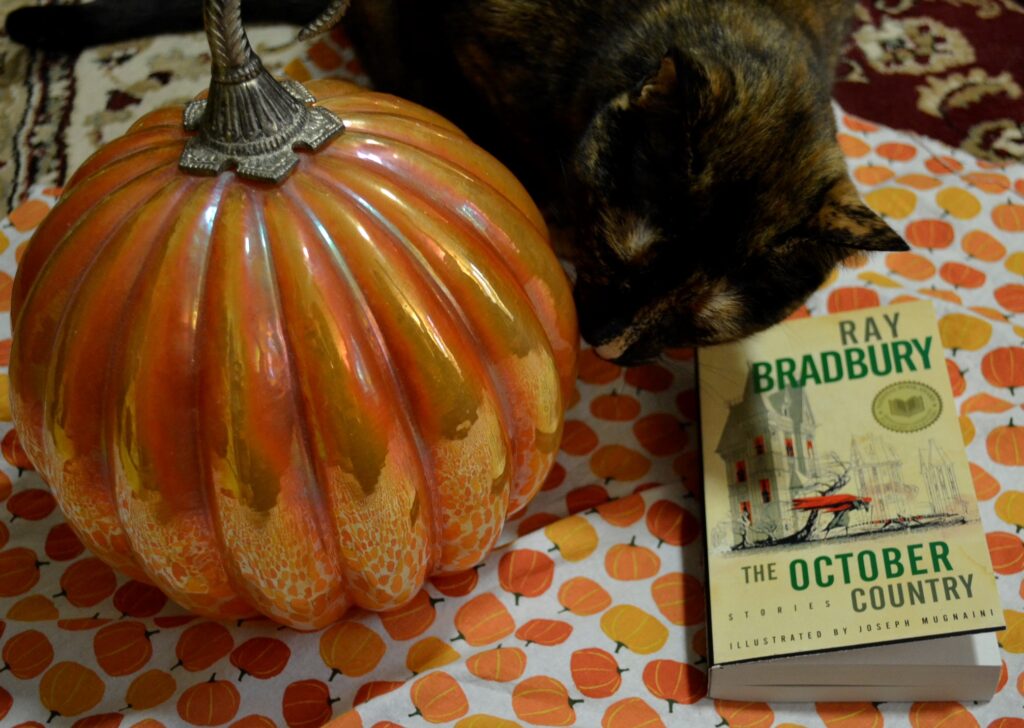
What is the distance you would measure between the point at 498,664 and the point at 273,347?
441 millimetres

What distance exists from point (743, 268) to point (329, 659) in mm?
608

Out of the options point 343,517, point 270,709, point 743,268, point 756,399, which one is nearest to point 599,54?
point 743,268

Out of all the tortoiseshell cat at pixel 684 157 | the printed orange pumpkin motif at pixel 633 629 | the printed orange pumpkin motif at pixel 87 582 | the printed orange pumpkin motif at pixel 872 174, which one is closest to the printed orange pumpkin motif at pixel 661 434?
the tortoiseshell cat at pixel 684 157

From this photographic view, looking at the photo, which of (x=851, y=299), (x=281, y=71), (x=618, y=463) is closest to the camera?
(x=618, y=463)

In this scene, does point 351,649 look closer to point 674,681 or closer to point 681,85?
point 674,681

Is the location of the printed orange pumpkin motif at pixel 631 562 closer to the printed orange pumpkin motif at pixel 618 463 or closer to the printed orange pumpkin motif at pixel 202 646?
the printed orange pumpkin motif at pixel 618 463

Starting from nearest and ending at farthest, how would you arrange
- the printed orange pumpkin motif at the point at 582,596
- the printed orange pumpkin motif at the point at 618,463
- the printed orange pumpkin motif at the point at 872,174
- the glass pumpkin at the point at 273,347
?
1. the glass pumpkin at the point at 273,347
2. the printed orange pumpkin motif at the point at 582,596
3. the printed orange pumpkin motif at the point at 618,463
4. the printed orange pumpkin motif at the point at 872,174

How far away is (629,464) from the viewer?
3.98 ft

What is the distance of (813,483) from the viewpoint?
44.1 inches

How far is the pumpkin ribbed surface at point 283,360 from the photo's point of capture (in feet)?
2.61

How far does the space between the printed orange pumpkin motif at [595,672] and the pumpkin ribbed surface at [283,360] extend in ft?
0.72

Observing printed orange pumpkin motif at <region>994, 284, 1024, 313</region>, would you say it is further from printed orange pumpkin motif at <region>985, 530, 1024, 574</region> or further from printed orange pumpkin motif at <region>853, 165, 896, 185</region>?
printed orange pumpkin motif at <region>985, 530, 1024, 574</region>

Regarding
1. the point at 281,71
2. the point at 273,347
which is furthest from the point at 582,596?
the point at 281,71

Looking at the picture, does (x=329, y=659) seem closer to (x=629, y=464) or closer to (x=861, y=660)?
(x=629, y=464)
